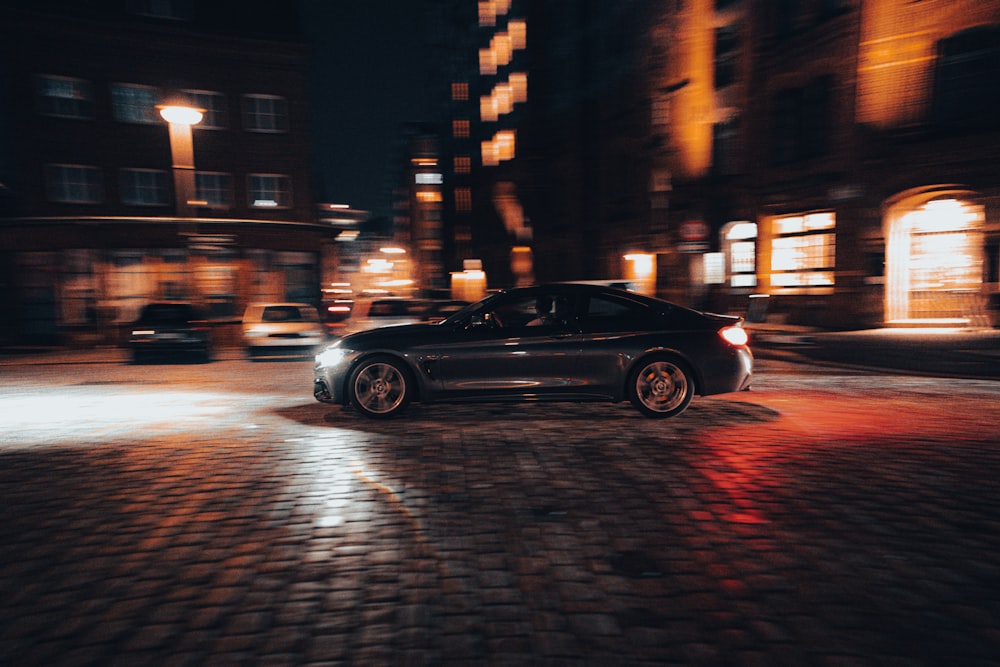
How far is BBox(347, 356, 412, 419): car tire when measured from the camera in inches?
317

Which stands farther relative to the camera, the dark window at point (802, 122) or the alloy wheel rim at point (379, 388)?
the dark window at point (802, 122)

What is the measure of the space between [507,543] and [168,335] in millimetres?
14344

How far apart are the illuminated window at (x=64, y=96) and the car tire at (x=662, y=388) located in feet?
90.4

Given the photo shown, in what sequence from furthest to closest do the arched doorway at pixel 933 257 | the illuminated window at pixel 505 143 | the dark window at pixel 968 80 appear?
1. the illuminated window at pixel 505 143
2. the arched doorway at pixel 933 257
3. the dark window at pixel 968 80

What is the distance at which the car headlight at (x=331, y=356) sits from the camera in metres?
8.12

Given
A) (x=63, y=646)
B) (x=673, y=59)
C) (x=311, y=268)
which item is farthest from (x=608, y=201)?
(x=63, y=646)

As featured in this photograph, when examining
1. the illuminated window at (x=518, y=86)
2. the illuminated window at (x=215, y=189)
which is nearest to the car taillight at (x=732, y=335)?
the illuminated window at (x=215, y=189)

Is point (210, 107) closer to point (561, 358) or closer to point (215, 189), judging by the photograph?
point (215, 189)

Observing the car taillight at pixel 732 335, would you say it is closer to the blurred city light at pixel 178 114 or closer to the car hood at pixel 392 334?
the car hood at pixel 392 334

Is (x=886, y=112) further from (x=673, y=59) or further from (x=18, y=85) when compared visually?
(x=18, y=85)

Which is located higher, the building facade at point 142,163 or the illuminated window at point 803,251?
the building facade at point 142,163

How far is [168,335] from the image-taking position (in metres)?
16.2

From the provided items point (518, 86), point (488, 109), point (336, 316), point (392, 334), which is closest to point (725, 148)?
point (336, 316)

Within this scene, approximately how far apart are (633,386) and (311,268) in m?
24.9
